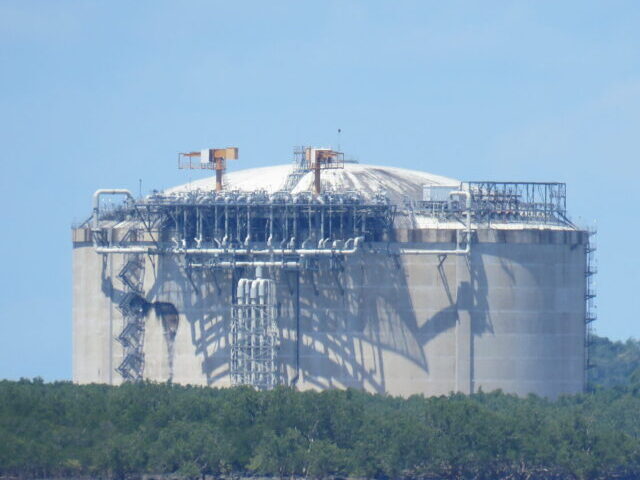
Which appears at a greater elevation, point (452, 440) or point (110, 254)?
point (110, 254)

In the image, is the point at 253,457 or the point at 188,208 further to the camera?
the point at 188,208

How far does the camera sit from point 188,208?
469 ft

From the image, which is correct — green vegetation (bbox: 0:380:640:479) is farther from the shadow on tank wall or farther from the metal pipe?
the metal pipe

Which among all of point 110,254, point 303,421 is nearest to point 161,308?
point 110,254

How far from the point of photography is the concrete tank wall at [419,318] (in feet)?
466

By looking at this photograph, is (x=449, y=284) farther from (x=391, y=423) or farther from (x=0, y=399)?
(x=0, y=399)

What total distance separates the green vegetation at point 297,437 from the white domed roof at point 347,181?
48.2 feet

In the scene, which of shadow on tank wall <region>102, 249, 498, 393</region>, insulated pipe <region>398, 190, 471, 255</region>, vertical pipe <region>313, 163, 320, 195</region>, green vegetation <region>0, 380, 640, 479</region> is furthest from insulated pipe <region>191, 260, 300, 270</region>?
green vegetation <region>0, 380, 640, 479</region>

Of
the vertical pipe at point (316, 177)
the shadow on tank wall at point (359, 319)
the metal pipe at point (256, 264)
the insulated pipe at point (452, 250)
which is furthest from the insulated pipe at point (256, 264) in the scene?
the insulated pipe at point (452, 250)

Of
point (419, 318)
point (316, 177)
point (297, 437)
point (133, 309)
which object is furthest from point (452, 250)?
point (133, 309)

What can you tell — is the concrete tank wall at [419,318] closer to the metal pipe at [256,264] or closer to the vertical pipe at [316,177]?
the metal pipe at [256,264]

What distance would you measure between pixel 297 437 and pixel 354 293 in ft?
44.8

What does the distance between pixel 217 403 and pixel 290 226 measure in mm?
12664

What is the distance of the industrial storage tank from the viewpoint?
465ft
